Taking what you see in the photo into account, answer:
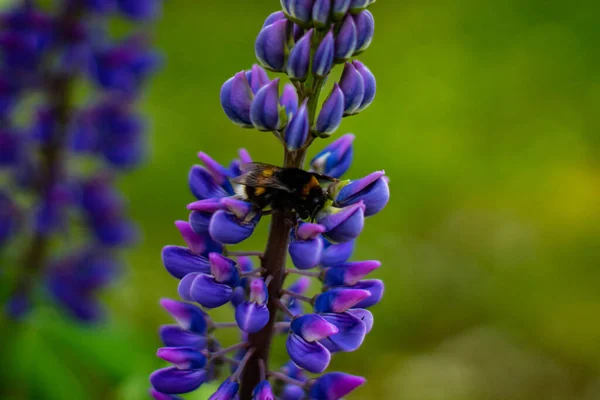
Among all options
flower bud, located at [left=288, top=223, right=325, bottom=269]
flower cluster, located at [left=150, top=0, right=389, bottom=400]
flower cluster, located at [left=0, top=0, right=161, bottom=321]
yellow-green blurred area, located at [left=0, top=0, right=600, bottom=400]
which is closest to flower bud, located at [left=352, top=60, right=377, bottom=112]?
flower cluster, located at [left=150, top=0, right=389, bottom=400]

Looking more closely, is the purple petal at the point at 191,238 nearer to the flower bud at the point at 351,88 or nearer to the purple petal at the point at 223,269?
the purple petal at the point at 223,269

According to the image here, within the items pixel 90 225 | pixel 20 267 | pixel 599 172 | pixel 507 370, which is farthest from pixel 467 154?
pixel 20 267

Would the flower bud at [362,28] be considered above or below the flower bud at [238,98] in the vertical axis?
above

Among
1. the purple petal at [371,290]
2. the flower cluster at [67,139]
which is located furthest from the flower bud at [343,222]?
the flower cluster at [67,139]

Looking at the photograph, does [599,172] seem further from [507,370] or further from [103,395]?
[103,395]

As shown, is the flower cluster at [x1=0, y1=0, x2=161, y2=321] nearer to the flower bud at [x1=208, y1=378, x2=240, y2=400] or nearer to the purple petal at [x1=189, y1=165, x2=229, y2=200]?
the purple petal at [x1=189, y1=165, x2=229, y2=200]

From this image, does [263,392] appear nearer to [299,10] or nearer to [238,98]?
[238,98]

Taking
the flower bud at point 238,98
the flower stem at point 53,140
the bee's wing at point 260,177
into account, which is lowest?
the bee's wing at point 260,177

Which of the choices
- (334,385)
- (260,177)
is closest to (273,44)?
(260,177)
